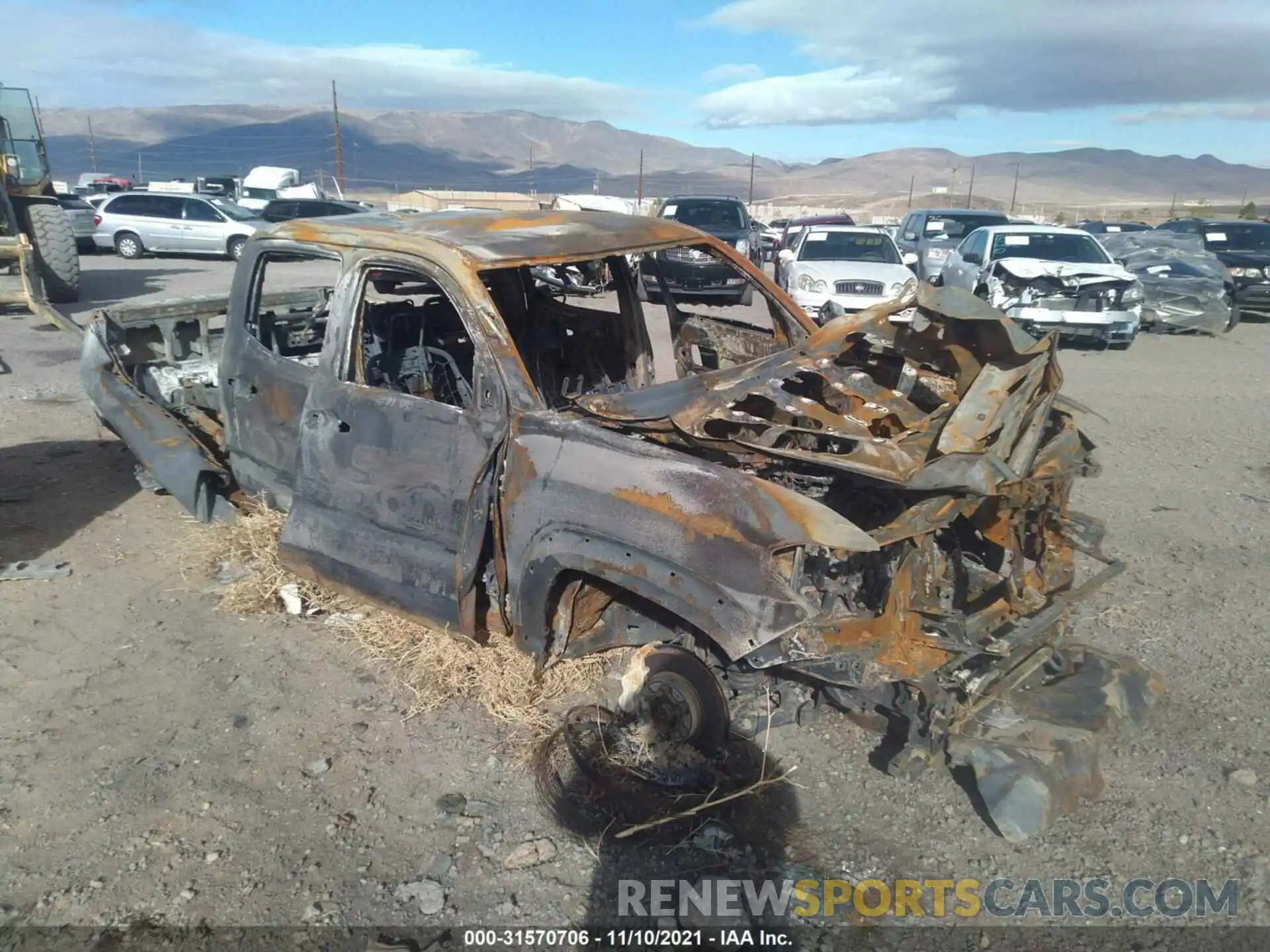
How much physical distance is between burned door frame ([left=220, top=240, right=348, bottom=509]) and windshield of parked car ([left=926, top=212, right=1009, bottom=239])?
14.8m

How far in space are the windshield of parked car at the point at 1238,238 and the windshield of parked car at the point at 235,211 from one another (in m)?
20.4

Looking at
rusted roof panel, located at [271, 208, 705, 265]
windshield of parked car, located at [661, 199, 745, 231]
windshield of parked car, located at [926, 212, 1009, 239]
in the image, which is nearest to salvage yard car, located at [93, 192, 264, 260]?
windshield of parked car, located at [661, 199, 745, 231]

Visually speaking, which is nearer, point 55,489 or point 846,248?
point 55,489

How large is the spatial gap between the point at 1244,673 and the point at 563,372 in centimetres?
348

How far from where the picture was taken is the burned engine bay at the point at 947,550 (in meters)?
2.82

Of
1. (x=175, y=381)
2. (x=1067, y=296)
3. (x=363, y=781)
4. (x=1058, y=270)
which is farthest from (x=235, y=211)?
(x=363, y=781)

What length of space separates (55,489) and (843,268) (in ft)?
33.4

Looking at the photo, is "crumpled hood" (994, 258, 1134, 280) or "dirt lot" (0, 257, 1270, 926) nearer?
"dirt lot" (0, 257, 1270, 926)

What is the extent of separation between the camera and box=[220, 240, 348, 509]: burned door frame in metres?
4.08

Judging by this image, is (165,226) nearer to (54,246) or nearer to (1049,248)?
(54,246)

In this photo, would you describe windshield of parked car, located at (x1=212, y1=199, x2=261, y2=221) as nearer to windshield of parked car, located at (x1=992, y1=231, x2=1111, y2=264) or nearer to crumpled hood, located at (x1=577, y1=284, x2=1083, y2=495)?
windshield of parked car, located at (x1=992, y1=231, x2=1111, y2=264)

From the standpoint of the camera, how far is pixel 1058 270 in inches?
465

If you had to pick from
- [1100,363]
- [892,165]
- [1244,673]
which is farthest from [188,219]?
[892,165]

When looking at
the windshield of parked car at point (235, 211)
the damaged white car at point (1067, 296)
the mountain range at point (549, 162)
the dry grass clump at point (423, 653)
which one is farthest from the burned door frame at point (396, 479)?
the mountain range at point (549, 162)
